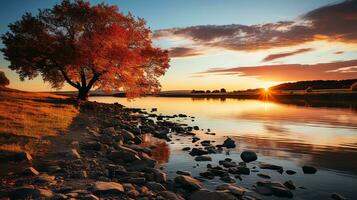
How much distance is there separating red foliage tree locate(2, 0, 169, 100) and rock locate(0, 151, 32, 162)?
26644 millimetres

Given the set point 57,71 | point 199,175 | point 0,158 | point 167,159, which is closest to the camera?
point 0,158

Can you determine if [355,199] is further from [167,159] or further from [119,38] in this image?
[119,38]

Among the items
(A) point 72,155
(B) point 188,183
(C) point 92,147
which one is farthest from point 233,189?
(C) point 92,147

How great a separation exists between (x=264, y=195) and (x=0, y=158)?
11.2 meters

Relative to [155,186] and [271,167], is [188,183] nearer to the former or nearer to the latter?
[155,186]

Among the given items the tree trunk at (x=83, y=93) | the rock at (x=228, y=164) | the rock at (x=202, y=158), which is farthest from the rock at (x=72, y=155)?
the tree trunk at (x=83, y=93)

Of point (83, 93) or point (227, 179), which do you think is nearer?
point (227, 179)

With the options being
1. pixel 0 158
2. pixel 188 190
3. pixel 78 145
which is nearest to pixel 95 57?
pixel 78 145

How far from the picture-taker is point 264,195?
40.4ft

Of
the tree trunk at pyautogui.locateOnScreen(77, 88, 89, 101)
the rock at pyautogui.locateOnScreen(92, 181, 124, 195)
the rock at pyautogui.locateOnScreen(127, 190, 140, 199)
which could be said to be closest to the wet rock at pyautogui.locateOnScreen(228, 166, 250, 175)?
the rock at pyautogui.locateOnScreen(127, 190, 140, 199)

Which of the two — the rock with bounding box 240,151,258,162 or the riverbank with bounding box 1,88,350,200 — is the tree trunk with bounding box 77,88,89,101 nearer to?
the riverbank with bounding box 1,88,350,200

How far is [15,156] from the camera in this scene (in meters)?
14.0

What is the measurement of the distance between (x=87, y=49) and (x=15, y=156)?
89.3 feet

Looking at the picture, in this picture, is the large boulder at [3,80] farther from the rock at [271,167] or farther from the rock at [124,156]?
the rock at [271,167]
